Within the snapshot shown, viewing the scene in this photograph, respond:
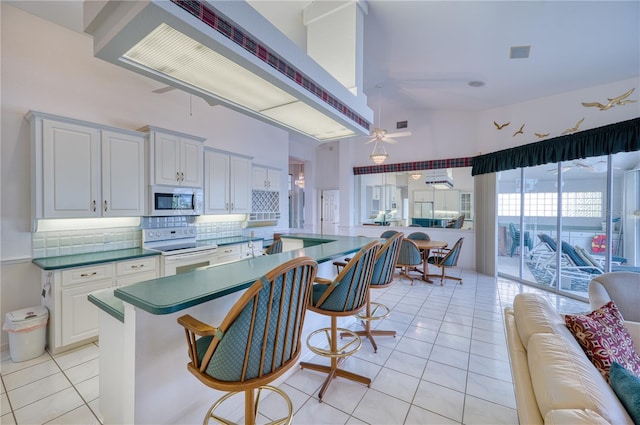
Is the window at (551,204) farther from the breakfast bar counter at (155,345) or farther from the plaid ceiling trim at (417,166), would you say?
the breakfast bar counter at (155,345)

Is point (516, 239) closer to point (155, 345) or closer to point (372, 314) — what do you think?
point (372, 314)

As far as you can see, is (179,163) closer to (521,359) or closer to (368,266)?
(368,266)

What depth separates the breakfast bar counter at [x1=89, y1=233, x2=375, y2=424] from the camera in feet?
4.09

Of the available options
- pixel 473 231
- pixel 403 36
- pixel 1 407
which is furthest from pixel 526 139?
pixel 1 407

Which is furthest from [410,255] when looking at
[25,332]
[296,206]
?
[296,206]

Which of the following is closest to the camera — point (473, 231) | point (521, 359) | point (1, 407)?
point (521, 359)

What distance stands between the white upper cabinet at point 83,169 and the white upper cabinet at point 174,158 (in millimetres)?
134

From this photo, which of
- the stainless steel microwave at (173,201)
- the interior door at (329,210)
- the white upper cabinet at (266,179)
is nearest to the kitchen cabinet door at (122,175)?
the stainless steel microwave at (173,201)

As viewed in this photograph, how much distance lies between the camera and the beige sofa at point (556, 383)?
815 mm

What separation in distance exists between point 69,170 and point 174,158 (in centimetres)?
111

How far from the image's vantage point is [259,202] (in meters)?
5.29

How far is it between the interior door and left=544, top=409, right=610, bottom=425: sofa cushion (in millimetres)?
7993

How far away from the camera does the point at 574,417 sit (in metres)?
0.77

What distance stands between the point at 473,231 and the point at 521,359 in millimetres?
5465
